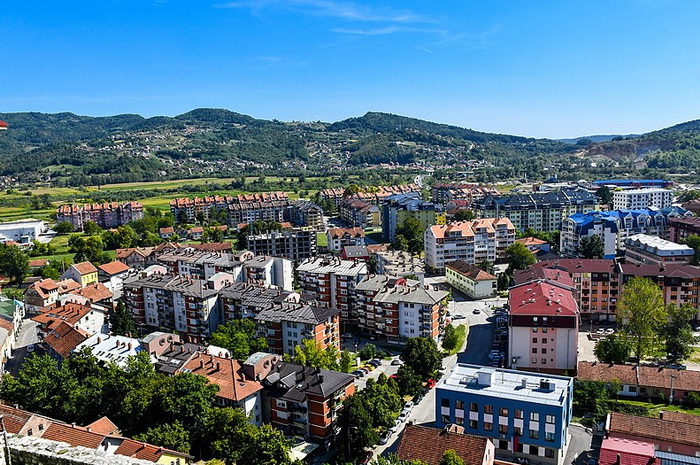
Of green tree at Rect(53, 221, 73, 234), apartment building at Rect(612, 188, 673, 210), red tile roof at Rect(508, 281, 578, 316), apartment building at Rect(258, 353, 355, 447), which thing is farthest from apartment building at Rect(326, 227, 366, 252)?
apartment building at Rect(612, 188, 673, 210)

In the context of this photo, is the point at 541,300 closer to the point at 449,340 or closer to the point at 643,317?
the point at 449,340

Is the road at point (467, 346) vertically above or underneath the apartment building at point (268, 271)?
underneath

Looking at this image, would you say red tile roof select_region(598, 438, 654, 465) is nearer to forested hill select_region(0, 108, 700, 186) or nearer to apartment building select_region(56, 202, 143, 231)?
apartment building select_region(56, 202, 143, 231)

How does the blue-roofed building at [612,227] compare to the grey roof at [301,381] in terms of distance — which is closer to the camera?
the grey roof at [301,381]

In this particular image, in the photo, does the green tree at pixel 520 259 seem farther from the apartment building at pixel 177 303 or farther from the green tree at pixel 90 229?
the green tree at pixel 90 229

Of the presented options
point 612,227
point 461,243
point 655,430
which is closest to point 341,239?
point 461,243

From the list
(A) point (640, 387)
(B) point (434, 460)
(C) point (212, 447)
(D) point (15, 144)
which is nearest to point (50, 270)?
(C) point (212, 447)

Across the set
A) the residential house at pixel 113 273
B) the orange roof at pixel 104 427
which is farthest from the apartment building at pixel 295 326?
the residential house at pixel 113 273
